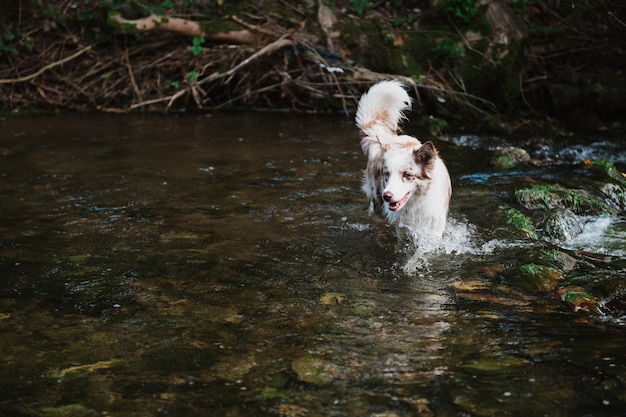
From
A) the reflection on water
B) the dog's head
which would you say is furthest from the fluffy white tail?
the dog's head

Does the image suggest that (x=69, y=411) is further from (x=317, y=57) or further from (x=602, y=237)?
(x=317, y=57)

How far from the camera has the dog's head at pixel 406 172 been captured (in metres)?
5.17

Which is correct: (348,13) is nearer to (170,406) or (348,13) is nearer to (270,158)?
(270,158)

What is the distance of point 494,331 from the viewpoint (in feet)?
13.0

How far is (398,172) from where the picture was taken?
530 cm

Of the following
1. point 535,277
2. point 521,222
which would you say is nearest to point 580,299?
point 535,277

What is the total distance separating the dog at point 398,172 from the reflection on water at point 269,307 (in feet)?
0.86

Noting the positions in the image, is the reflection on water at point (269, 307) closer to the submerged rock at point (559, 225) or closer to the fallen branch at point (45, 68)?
the submerged rock at point (559, 225)

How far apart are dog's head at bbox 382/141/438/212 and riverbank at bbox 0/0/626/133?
14.8 ft

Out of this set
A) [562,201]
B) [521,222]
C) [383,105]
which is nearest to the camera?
[521,222]

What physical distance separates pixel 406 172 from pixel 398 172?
0.06m

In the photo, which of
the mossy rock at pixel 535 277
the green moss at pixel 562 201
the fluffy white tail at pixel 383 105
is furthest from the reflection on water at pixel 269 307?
the fluffy white tail at pixel 383 105

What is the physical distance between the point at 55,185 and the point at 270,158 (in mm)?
2515

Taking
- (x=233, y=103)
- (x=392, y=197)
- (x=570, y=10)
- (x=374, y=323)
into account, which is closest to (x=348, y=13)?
(x=233, y=103)
